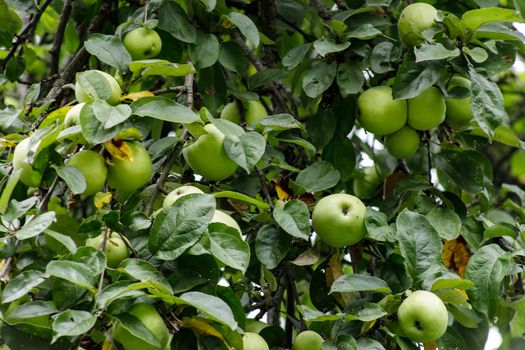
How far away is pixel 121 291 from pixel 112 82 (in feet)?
1.33

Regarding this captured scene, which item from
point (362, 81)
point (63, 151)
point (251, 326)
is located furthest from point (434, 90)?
point (63, 151)

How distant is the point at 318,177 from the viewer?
1.44 metres

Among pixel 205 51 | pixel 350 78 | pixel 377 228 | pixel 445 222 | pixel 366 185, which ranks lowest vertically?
pixel 366 185

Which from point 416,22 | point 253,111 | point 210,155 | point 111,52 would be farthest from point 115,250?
point 416,22

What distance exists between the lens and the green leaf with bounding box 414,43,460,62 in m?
1.31

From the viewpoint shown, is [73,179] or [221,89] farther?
[221,89]

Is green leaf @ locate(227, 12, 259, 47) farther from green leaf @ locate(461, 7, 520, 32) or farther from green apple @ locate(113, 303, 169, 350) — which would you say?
green apple @ locate(113, 303, 169, 350)

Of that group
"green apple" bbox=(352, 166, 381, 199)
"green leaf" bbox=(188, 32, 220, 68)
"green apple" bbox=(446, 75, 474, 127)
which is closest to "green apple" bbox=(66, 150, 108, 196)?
"green leaf" bbox=(188, 32, 220, 68)

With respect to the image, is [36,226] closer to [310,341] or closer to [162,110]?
[162,110]

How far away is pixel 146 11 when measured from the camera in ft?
4.80

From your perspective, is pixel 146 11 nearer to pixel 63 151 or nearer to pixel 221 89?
pixel 221 89

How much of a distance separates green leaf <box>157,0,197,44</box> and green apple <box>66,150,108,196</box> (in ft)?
1.24

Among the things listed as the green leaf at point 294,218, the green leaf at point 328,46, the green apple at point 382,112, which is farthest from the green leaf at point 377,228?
the green leaf at point 328,46

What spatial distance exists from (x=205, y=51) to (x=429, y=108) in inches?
17.2
